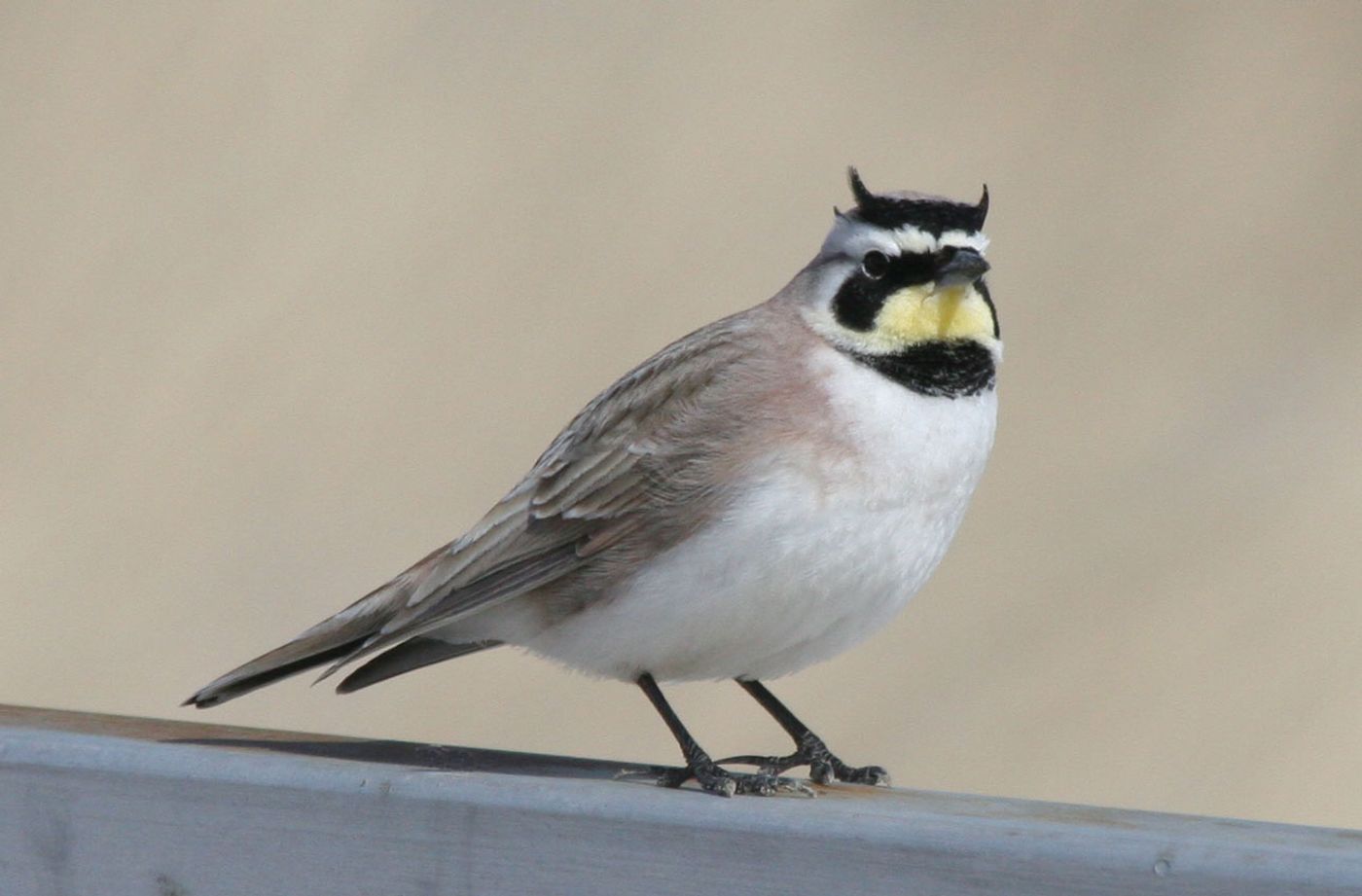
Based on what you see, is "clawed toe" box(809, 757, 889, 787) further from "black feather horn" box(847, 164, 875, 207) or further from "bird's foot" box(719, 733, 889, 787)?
"black feather horn" box(847, 164, 875, 207)

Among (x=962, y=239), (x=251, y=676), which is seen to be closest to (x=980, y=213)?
(x=962, y=239)

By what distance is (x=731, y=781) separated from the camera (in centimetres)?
473

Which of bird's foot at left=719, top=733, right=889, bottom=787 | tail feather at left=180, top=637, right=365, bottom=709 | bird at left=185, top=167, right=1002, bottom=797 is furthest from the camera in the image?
bird's foot at left=719, top=733, right=889, bottom=787

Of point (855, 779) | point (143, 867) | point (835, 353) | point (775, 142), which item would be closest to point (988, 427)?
point (835, 353)

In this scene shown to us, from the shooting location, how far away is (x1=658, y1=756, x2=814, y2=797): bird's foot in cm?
462

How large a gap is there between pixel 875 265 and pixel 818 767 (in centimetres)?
130

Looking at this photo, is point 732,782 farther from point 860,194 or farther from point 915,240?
point 860,194

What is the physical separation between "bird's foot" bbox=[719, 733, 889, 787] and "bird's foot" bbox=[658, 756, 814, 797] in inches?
14.7

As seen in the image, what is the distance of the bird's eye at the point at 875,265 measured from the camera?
17.4 feet

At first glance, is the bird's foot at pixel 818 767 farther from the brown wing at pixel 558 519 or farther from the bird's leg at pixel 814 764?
the brown wing at pixel 558 519

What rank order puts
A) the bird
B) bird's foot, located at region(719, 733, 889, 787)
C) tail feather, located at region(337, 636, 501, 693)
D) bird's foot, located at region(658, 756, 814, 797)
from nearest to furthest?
bird's foot, located at region(658, 756, 814, 797) → the bird → bird's foot, located at region(719, 733, 889, 787) → tail feather, located at region(337, 636, 501, 693)

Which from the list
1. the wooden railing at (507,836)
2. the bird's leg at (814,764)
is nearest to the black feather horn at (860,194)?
the bird's leg at (814,764)

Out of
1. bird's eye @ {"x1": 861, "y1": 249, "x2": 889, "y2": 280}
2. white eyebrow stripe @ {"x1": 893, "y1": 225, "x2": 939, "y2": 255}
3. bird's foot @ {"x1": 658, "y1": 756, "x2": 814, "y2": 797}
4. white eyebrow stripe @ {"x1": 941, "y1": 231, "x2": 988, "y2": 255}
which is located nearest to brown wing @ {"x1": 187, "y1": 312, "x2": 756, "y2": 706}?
bird's eye @ {"x1": 861, "y1": 249, "x2": 889, "y2": 280}

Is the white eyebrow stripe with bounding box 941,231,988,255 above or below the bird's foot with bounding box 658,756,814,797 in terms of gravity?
above
